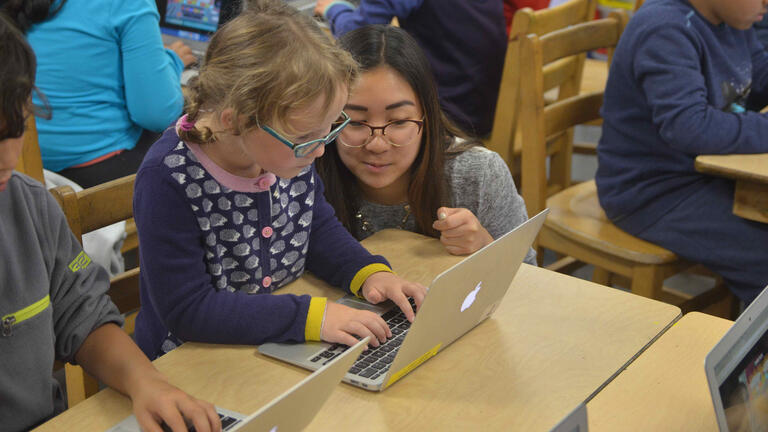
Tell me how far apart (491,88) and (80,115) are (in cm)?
129

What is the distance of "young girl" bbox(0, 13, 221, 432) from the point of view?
938mm

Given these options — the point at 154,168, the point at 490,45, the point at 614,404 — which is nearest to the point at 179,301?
the point at 154,168

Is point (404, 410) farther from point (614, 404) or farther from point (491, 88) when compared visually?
point (491, 88)

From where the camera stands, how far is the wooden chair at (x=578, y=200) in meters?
1.96

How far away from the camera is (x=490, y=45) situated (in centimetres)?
257

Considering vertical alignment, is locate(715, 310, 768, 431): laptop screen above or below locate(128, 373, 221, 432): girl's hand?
above

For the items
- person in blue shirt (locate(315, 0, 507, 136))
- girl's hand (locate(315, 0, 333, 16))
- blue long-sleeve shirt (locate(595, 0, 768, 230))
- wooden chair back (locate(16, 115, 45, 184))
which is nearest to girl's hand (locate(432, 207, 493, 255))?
blue long-sleeve shirt (locate(595, 0, 768, 230))

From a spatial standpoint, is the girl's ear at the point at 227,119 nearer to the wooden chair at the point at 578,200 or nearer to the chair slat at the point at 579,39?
the wooden chair at the point at 578,200

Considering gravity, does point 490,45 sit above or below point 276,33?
below

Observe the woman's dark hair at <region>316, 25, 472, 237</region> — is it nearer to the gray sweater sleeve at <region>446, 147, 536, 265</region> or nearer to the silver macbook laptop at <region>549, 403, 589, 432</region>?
the gray sweater sleeve at <region>446, 147, 536, 265</region>

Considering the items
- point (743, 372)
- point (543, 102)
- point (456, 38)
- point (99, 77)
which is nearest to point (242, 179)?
point (743, 372)

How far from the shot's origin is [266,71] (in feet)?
3.38

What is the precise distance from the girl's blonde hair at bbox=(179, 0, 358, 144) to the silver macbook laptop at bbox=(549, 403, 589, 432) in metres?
0.52

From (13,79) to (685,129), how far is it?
1.50 m
